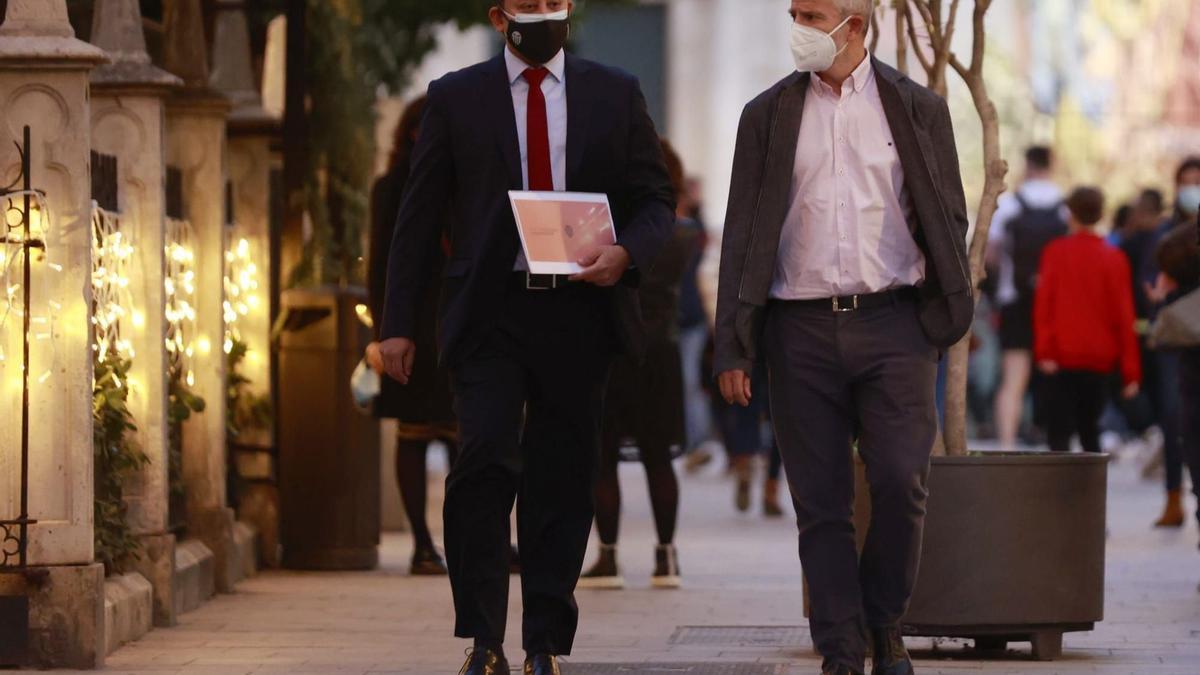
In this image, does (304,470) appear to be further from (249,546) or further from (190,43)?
(190,43)

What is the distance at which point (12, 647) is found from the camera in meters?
7.67

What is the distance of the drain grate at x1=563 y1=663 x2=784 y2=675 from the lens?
7.62 m

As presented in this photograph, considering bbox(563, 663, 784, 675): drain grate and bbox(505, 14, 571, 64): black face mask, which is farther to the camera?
bbox(563, 663, 784, 675): drain grate

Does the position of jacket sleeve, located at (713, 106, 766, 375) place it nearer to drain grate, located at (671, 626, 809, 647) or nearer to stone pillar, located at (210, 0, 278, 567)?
drain grate, located at (671, 626, 809, 647)

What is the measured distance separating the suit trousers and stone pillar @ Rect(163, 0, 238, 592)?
11.4 feet

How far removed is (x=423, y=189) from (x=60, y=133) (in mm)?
1379

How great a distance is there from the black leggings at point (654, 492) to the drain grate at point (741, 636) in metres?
1.54

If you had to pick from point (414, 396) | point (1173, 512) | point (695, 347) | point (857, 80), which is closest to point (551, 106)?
point (857, 80)

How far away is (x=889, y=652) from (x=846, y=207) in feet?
3.88

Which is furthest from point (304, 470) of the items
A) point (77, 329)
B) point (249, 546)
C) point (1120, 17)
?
point (1120, 17)

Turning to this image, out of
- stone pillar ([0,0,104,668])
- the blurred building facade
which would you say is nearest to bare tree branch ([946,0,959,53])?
stone pillar ([0,0,104,668])

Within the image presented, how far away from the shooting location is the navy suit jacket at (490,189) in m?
6.79

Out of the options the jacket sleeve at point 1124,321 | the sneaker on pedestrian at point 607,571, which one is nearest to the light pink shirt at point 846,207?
the sneaker on pedestrian at point 607,571

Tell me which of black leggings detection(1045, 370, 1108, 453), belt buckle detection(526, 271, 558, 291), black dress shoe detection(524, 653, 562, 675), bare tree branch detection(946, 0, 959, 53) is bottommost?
black dress shoe detection(524, 653, 562, 675)
